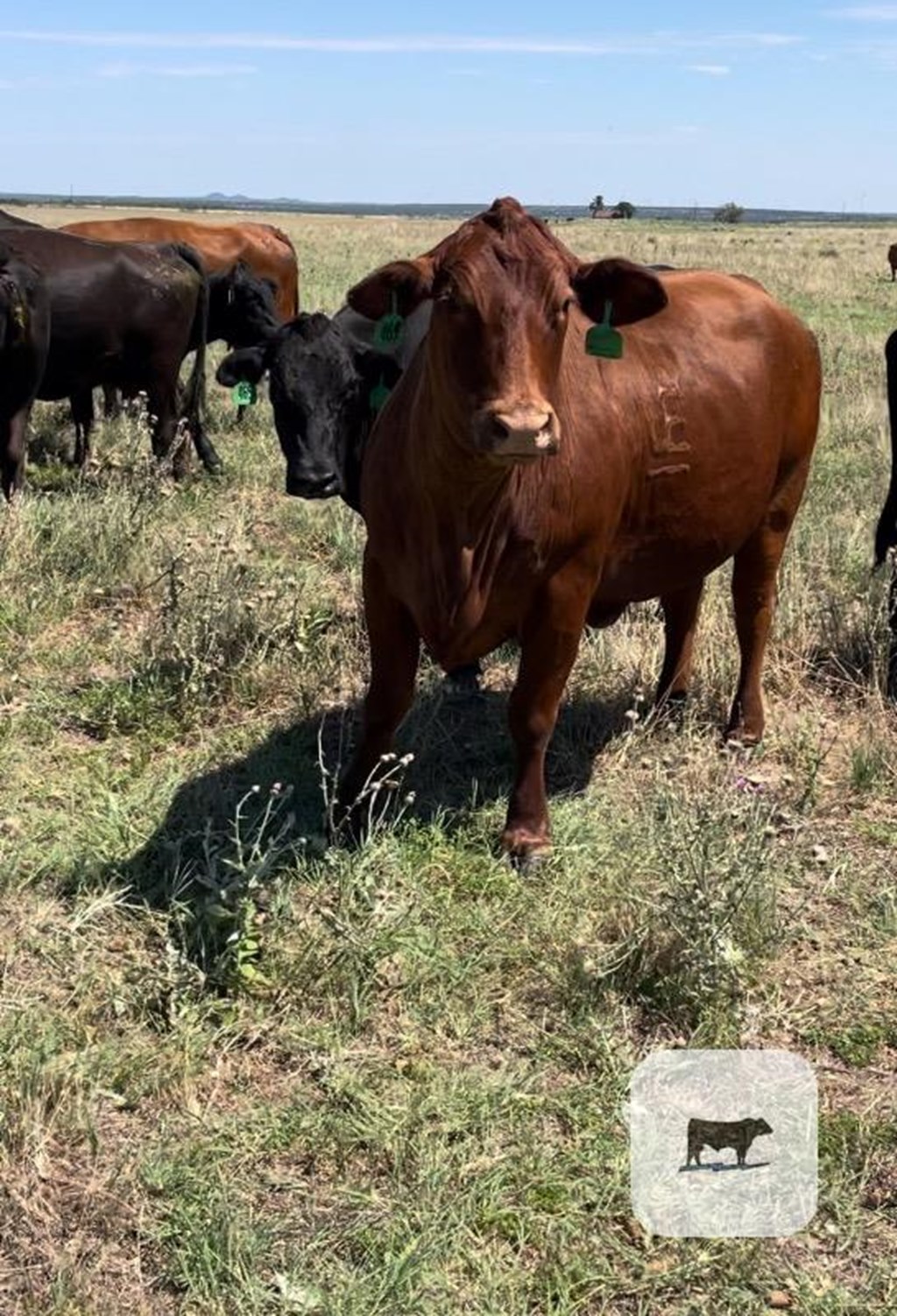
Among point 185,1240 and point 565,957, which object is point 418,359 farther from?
point 185,1240

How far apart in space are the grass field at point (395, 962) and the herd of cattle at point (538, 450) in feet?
1.21

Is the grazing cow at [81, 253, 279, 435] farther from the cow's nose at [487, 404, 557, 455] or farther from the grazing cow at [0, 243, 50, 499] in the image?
the cow's nose at [487, 404, 557, 455]

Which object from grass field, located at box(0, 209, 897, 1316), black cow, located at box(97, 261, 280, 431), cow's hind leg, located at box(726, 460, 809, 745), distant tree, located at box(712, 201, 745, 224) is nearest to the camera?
grass field, located at box(0, 209, 897, 1316)

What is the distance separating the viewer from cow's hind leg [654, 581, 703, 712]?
5.03m

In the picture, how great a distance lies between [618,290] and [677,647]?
6.29ft

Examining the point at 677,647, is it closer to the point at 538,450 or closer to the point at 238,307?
the point at 538,450

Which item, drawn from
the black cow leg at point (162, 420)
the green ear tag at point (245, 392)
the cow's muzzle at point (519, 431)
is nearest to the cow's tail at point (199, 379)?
the black cow leg at point (162, 420)

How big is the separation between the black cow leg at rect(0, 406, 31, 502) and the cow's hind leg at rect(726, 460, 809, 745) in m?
4.31

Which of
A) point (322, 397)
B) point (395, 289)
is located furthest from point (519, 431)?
point (322, 397)

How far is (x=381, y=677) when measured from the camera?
399cm

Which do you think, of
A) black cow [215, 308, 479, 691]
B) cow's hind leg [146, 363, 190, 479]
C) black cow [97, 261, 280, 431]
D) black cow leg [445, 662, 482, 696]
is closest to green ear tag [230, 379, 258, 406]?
black cow [215, 308, 479, 691]

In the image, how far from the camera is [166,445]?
8.91 metres

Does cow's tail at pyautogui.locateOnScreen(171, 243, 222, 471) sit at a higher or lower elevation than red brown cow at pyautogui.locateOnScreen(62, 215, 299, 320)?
lower

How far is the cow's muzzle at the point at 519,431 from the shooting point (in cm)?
294
